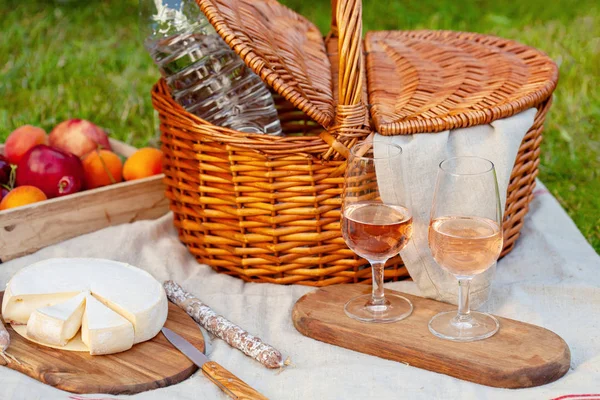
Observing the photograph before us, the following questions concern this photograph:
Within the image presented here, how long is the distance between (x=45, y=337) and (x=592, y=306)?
116 centimetres

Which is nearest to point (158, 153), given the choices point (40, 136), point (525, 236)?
point (40, 136)

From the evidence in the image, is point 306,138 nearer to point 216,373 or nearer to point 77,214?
point 216,373

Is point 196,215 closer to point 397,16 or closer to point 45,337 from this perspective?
point 45,337

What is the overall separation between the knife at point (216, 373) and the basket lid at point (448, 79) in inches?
23.5

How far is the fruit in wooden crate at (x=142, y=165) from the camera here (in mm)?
2370

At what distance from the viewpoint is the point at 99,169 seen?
2.36 m

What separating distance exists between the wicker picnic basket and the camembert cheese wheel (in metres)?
0.32

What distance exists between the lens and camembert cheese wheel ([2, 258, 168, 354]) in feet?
5.19

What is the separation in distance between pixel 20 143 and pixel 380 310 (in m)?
1.26

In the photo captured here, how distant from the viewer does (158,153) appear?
2426 millimetres

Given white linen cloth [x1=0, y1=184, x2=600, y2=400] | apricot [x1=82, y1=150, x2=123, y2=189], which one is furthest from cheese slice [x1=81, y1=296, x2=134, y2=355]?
apricot [x1=82, y1=150, x2=123, y2=189]

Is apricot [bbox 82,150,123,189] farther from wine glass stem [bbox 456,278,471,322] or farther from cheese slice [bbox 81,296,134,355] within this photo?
wine glass stem [bbox 456,278,471,322]

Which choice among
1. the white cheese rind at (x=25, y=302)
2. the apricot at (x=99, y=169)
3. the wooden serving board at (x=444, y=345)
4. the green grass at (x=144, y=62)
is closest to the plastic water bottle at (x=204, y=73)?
the apricot at (x=99, y=169)

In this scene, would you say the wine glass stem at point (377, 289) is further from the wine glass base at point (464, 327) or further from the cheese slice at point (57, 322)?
the cheese slice at point (57, 322)
